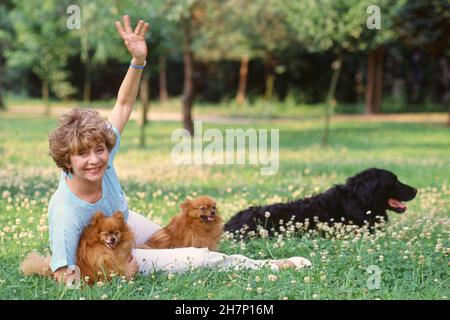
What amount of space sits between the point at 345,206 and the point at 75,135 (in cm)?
354

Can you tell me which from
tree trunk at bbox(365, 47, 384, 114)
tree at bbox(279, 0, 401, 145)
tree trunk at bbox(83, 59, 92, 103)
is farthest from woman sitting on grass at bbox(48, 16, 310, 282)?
tree trunk at bbox(83, 59, 92, 103)

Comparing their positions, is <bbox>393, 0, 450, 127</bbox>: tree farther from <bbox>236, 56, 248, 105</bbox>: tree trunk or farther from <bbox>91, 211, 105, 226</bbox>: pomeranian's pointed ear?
<bbox>91, 211, 105, 226</bbox>: pomeranian's pointed ear

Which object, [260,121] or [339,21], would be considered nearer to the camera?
[339,21]

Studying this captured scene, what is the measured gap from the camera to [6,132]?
21500mm

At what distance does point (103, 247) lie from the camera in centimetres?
481

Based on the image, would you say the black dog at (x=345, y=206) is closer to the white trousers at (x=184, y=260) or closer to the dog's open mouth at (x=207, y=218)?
the dog's open mouth at (x=207, y=218)

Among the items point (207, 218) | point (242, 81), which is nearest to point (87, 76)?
point (242, 81)

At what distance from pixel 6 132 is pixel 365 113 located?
61.1 feet

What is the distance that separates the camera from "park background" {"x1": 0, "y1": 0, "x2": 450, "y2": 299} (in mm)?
5410

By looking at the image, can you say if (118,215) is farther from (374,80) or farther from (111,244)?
(374,80)

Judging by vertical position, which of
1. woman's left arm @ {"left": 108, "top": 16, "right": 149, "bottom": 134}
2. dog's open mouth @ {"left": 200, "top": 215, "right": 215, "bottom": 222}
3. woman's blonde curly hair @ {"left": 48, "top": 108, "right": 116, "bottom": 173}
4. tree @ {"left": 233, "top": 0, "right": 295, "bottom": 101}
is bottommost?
dog's open mouth @ {"left": 200, "top": 215, "right": 215, "bottom": 222}

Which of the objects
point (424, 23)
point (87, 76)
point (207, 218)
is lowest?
point (207, 218)

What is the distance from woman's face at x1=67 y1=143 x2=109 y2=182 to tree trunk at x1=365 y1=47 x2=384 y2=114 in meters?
27.9
